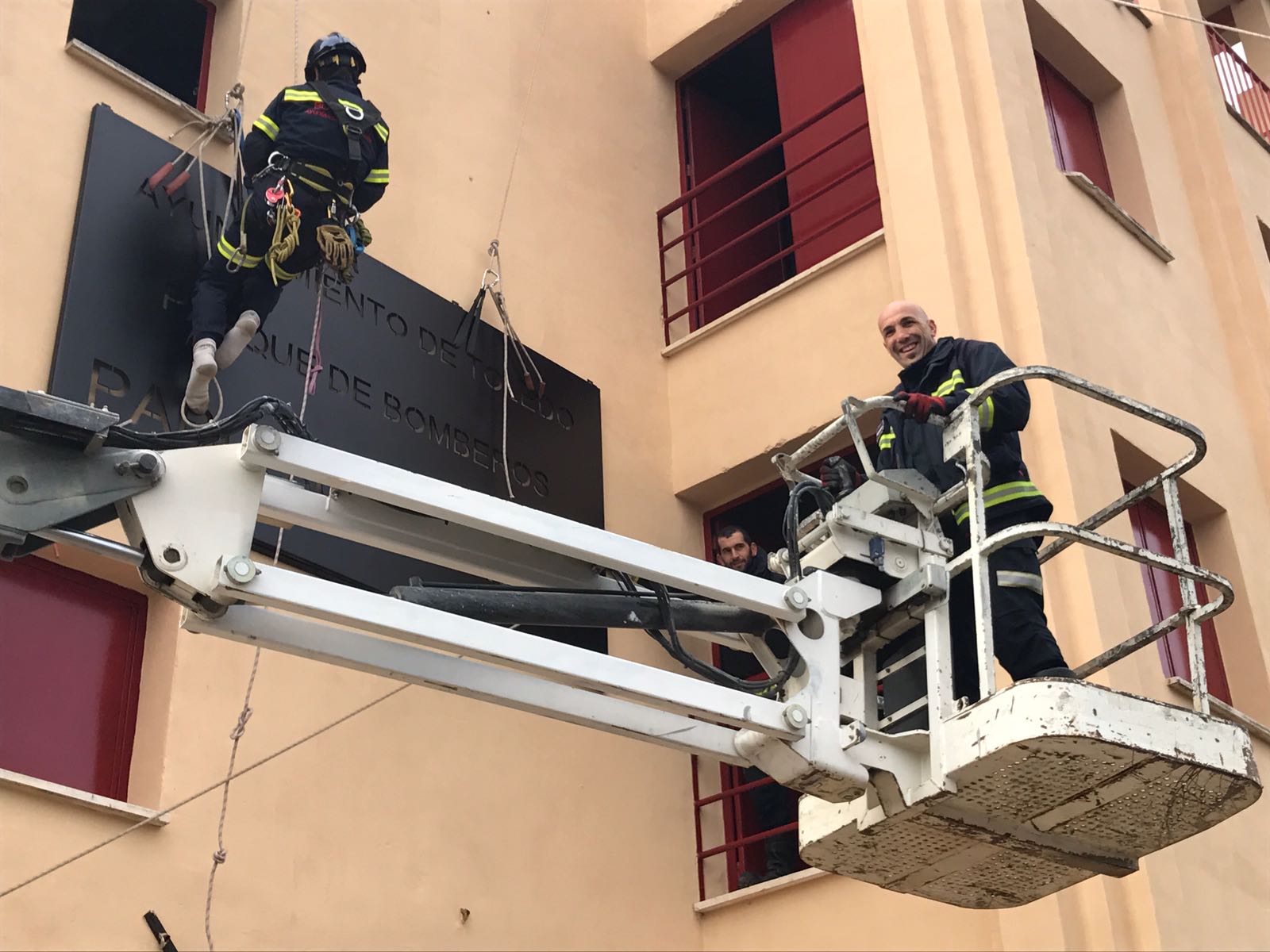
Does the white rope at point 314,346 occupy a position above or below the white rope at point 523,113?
below

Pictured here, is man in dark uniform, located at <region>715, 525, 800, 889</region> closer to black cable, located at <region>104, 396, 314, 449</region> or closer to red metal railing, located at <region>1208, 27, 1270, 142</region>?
black cable, located at <region>104, 396, 314, 449</region>

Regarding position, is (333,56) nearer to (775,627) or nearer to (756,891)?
(775,627)

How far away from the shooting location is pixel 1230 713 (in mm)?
8500

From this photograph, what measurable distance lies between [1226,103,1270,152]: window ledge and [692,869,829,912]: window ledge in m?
6.89

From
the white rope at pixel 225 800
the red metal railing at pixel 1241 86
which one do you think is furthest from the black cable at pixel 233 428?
the red metal railing at pixel 1241 86

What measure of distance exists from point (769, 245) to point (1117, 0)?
2.97 metres

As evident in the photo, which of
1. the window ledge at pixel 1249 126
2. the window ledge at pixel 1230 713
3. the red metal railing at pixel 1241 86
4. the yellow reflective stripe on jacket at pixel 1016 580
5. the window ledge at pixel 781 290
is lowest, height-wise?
the yellow reflective stripe on jacket at pixel 1016 580

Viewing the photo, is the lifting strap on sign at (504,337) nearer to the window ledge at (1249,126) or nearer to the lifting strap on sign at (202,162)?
the lifting strap on sign at (202,162)

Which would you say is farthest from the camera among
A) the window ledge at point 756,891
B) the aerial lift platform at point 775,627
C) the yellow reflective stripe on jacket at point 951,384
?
the window ledge at point 756,891

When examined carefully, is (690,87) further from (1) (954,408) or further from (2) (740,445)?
(1) (954,408)

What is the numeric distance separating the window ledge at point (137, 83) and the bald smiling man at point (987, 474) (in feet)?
13.3

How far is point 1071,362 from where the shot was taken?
346 inches

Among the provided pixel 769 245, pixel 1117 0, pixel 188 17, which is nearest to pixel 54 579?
pixel 188 17

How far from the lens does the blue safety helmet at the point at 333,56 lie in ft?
25.6
